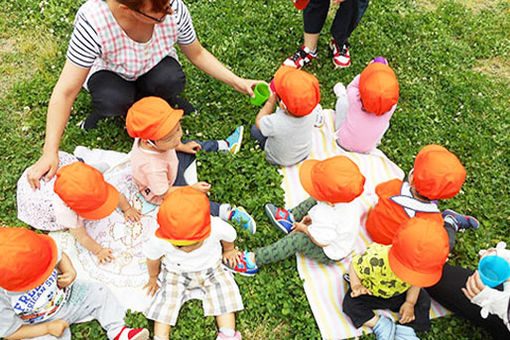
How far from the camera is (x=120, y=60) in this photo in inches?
131

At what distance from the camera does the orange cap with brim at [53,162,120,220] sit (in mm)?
2791

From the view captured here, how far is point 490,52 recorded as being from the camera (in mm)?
5332

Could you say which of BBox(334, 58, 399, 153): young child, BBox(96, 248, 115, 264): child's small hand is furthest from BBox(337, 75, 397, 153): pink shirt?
BBox(96, 248, 115, 264): child's small hand

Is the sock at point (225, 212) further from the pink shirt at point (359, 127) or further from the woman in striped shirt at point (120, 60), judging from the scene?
the pink shirt at point (359, 127)

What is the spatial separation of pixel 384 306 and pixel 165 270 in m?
1.78

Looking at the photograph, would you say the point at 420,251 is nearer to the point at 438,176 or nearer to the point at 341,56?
the point at 438,176

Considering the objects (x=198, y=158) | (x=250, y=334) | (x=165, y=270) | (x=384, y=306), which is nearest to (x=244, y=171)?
(x=198, y=158)

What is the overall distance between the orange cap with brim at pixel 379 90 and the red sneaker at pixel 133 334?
2.72m

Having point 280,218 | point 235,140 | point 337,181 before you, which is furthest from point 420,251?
point 235,140

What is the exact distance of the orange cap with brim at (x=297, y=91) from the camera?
332 cm

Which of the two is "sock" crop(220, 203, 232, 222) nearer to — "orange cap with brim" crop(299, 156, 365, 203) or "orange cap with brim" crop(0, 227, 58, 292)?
"orange cap with brim" crop(299, 156, 365, 203)

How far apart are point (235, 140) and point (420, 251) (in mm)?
2193

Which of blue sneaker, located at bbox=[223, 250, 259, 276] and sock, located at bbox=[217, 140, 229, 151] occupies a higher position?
sock, located at bbox=[217, 140, 229, 151]

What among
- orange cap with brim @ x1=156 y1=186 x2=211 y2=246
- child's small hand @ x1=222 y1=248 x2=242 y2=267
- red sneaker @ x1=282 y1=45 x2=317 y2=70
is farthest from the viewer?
red sneaker @ x1=282 y1=45 x2=317 y2=70
